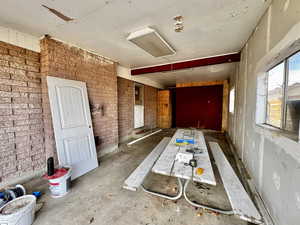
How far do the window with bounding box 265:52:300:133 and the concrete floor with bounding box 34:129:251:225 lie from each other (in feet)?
4.09

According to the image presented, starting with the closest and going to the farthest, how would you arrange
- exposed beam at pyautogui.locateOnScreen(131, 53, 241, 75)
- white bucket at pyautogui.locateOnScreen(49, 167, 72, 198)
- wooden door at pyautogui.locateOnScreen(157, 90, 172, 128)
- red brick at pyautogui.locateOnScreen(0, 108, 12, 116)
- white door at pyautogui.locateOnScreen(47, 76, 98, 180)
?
white bucket at pyautogui.locateOnScreen(49, 167, 72, 198) < red brick at pyautogui.locateOnScreen(0, 108, 12, 116) < white door at pyautogui.locateOnScreen(47, 76, 98, 180) < exposed beam at pyautogui.locateOnScreen(131, 53, 241, 75) < wooden door at pyautogui.locateOnScreen(157, 90, 172, 128)

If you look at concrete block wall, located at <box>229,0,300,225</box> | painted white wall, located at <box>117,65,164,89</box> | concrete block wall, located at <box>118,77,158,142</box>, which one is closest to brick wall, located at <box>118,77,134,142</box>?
concrete block wall, located at <box>118,77,158,142</box>

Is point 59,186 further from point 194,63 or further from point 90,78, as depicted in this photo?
point 194,63

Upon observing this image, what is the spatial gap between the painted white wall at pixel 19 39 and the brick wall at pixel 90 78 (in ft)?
0.37

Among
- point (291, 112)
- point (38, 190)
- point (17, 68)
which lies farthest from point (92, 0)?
point (38, 190)

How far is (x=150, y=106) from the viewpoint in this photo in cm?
650

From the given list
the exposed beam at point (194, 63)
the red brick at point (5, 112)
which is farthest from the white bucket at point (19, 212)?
the exposed beam at point (194, 63)

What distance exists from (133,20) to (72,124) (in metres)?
2.16

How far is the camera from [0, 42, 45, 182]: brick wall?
190cm

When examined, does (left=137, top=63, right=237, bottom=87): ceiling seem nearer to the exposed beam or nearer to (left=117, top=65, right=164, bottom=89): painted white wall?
(left=117, top=65, right=164, bottom=89): painted white wall

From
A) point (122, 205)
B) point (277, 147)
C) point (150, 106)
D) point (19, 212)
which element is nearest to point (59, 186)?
point (19, 212)

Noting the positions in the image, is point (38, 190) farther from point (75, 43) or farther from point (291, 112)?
point (291, 112)

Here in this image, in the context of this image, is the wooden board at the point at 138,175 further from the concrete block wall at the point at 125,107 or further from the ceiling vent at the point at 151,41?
the concrete block wall at the point at 125,107

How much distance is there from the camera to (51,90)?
2178 mm
